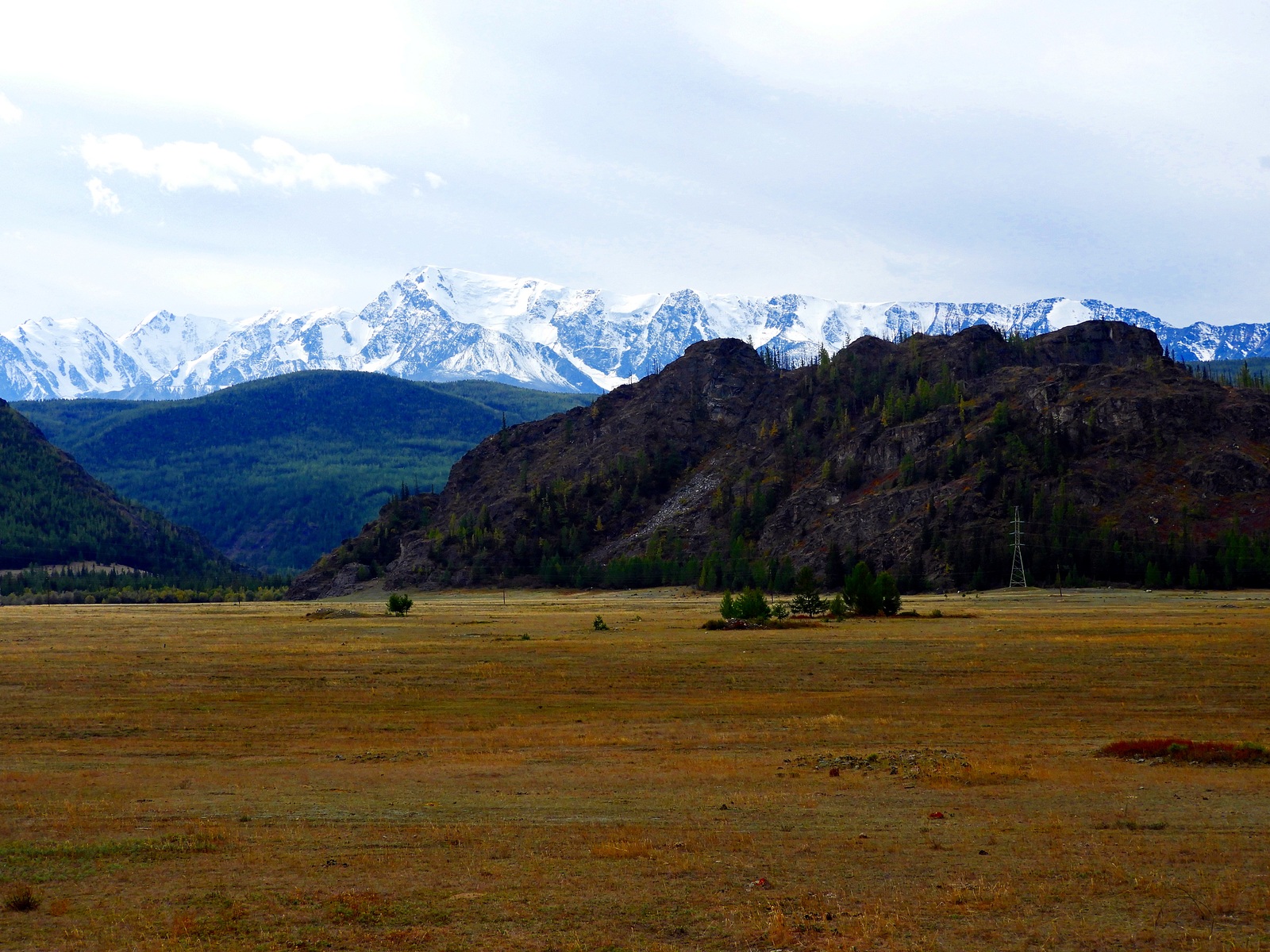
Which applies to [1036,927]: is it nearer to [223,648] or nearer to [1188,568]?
[223,648]

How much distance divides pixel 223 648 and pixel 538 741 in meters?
46.6

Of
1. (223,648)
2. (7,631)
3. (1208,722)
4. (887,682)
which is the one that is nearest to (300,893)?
(1208,722)

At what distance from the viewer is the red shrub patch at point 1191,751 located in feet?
105

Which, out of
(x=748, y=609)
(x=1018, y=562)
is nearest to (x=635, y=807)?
(x=748, y=609)

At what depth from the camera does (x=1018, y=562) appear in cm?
17125

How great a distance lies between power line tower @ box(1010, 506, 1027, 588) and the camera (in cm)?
16225

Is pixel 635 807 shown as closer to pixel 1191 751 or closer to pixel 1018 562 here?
pixel 1191 751

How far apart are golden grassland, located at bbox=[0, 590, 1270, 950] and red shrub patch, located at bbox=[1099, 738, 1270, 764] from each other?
3.67 feet

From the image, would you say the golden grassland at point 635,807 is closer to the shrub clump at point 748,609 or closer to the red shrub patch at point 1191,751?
the red shrub patch at point 1191,751

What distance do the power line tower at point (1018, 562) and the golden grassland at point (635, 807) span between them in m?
103

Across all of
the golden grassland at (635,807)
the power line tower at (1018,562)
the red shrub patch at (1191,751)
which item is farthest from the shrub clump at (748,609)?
the power line tower at (1018,562)

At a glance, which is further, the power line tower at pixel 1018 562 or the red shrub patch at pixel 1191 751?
the power line tower at pixel 1018 562

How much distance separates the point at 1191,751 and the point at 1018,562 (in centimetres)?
14494

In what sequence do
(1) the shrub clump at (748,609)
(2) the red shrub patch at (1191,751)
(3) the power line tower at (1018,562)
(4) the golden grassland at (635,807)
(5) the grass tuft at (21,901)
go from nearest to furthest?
(4) the golden grassland at (635,807) < (5) the grass tuft at (21,901) < (2) the red shrub patch at (1191,751) < (1) the shrub clump at (748,609) < (3) the power line tower at (1018,562)
